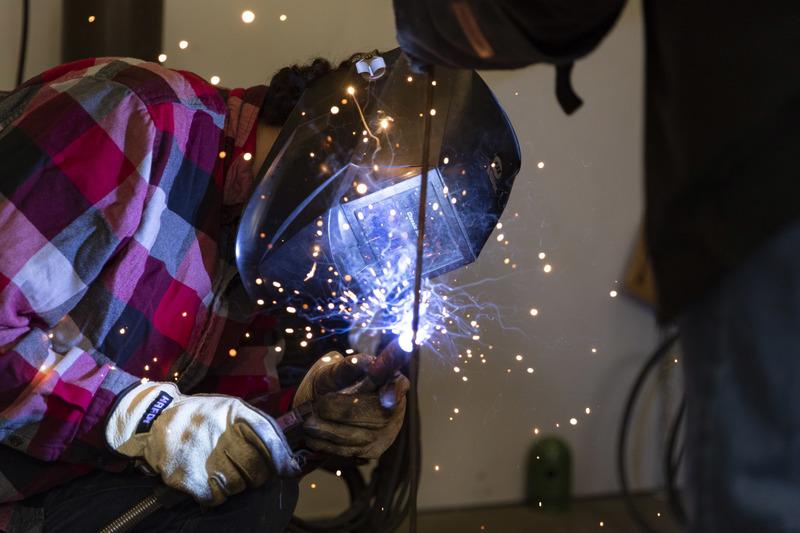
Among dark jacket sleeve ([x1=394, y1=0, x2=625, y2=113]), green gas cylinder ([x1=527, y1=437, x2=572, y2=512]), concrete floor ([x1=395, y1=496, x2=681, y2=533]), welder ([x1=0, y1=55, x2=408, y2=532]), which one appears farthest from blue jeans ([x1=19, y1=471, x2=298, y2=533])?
dark jacket sleeve ([x1=394, y1=0, x2=625, y2=113])

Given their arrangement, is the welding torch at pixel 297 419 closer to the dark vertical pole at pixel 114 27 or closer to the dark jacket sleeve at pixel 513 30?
the dark jacket sleeve at pixel 513 30

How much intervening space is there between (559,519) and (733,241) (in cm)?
35

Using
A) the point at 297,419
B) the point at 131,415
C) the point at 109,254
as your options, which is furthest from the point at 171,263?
the point at 297,419

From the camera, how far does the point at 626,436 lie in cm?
49

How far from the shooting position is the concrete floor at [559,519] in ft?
1.54

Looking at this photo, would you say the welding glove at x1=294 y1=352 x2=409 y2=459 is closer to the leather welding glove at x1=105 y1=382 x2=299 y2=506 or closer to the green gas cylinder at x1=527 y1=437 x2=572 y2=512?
the leather welding glove at x1=105 y1=382 x2=299 y2=506

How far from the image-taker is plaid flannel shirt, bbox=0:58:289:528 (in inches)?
34.1

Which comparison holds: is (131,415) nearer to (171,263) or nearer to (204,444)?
(204,444)

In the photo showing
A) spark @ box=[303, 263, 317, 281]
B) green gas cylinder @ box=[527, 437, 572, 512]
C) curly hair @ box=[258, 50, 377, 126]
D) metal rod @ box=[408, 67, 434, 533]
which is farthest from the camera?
curly hair @ box=[258, 50, 377, 126]

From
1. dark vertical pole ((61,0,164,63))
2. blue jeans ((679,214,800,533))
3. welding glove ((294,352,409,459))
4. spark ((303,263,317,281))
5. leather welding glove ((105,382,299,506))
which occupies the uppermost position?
dark vertical pole ((61,0,164,63))

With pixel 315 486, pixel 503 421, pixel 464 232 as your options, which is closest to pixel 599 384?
pixel 503 421

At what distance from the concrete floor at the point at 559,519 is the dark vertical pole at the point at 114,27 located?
110 cm

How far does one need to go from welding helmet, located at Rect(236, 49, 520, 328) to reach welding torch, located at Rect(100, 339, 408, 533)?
11 cm

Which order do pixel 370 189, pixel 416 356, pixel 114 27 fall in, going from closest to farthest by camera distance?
1. pixel 416 356
2. pixel 370 189
3. pixel 114 27
